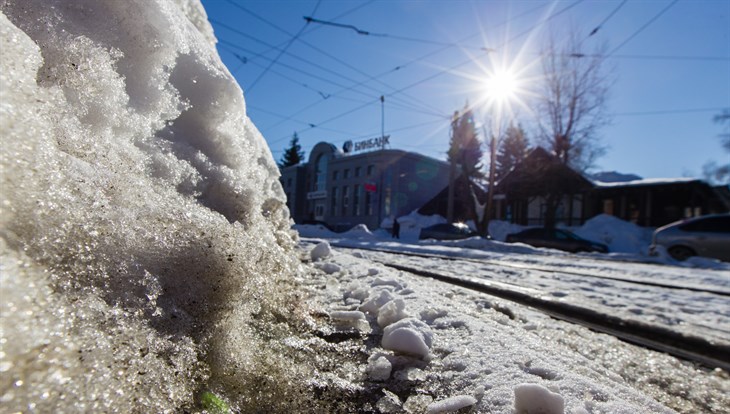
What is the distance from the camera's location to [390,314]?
1.60m

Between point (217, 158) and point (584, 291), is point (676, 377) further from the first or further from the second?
point (584, 291)

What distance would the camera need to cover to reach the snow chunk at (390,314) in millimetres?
1590

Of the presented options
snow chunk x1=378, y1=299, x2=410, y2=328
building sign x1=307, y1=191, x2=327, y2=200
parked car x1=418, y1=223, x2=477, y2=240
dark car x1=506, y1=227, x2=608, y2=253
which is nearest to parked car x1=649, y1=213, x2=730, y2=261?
dark car x1=506, y1=227, x2=608, y2=253

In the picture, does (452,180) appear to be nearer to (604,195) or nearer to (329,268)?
(604,195)

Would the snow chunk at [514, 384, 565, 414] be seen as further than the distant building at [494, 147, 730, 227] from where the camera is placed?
No

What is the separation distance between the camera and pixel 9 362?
1.74 ft

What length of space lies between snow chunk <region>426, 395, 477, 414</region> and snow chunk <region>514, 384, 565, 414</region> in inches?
4.6

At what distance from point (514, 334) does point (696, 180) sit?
29.9 m

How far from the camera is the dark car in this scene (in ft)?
51.8

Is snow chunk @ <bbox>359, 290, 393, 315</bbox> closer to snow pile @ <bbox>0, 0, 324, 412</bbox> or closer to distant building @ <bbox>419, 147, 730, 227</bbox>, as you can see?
snow pile @ <bbox>0, 0, 324, 412</bbox>

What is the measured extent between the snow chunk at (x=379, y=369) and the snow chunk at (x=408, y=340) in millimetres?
86

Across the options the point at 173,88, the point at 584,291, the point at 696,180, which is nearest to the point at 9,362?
the point at 173,88

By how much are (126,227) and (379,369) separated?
821mm

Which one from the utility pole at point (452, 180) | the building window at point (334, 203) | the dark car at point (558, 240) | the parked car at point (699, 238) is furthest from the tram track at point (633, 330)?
the building window at point (334, 203)
